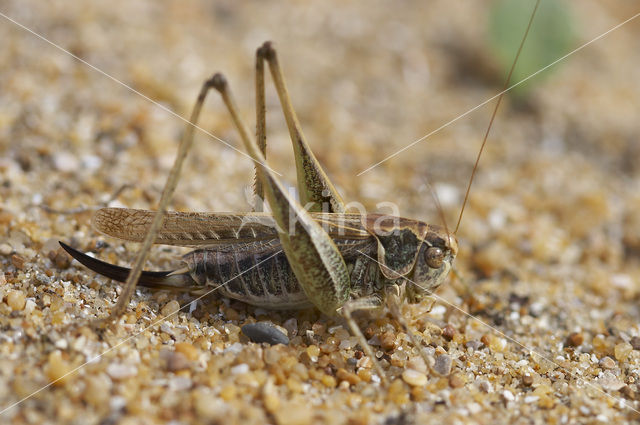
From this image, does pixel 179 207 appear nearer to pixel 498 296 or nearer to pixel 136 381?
pixel 136 381

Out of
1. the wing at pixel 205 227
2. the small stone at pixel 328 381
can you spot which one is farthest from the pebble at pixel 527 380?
the wing at pixel 205 227

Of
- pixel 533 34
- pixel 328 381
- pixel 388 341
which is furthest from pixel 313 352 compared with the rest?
pixel 533 34

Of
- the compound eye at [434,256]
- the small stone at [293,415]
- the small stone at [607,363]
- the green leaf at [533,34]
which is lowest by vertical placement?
the small stone at [293,415]

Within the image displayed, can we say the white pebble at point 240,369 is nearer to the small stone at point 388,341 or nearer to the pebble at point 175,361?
the pebble at point 175,361

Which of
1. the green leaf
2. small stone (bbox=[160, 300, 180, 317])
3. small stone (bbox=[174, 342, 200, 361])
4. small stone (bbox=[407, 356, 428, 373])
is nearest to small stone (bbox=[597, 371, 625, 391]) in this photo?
small stone (bbox=[407, 356, 428, 373])

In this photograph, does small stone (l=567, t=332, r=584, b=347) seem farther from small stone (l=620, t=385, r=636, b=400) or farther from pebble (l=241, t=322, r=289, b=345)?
pebble (l=241, t=322, r=289, b=345)

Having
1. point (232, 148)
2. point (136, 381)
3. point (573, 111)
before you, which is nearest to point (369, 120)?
point (232, 148)
